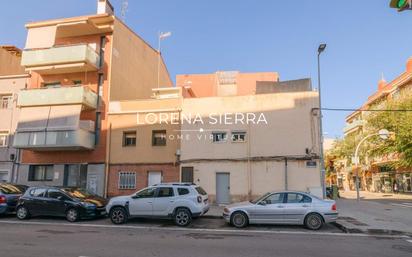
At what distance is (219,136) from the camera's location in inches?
810

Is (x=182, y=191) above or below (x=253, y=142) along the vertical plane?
below

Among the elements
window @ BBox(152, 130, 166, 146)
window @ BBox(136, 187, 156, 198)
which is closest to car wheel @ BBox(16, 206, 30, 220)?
window @ BBox(136, 187, 156, 198)

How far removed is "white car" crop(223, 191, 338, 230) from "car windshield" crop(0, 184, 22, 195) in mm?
10975

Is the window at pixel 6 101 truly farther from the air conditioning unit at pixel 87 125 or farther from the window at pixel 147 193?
the window at pixel 147 193

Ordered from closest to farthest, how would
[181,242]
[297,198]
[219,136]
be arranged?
[181,242]
[297,198]
[219,136]

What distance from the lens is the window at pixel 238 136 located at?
20234mm

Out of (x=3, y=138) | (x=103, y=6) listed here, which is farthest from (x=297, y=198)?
(x=3, y=138)

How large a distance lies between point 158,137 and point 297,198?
1126 cm

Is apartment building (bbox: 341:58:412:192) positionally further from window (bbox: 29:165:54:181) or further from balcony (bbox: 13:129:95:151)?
window (bbox: 29:165:54:181)

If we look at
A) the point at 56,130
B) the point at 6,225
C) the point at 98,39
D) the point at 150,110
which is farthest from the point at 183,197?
the point at 98,39

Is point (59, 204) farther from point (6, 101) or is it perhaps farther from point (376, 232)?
point (6, 101)

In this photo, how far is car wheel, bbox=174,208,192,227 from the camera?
41.7 feet

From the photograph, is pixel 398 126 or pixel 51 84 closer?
pixel 51 84

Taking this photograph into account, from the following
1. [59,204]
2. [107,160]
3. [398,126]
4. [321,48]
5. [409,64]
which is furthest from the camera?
[409,64]
